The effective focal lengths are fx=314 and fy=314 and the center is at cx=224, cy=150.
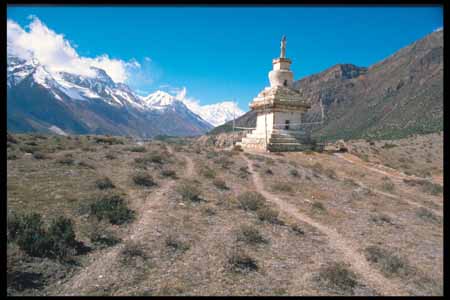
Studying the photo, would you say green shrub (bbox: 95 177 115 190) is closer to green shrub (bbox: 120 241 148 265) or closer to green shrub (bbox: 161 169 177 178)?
green shrub (bbox: 161 169 177 178)

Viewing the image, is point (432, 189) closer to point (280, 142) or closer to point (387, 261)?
point (280, 142)

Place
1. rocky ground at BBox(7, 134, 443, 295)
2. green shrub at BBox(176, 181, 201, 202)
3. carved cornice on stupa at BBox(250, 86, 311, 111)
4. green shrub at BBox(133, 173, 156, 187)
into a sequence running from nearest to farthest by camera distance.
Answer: rocky ground at BBox(7, 134, 443, 295) < green shrub at BBox(176, 181, 201, 202) < green shrub at BBox(133, 173, 156, 187) < carved cornice on stupa at BBox(250, 86, 311, 111)

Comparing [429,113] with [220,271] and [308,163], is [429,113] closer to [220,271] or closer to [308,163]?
[308,163]

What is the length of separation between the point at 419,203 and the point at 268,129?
11.1 metres

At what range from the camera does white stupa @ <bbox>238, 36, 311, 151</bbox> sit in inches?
834

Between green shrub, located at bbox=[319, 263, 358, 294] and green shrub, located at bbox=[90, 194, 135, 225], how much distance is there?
5.21 metres

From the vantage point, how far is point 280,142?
69.0 feet

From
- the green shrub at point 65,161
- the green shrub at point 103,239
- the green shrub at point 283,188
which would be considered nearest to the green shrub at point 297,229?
the green shrub at point 283,188

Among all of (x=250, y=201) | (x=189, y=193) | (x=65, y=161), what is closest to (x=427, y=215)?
(x=250, y=201)

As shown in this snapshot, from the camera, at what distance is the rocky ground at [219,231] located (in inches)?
235

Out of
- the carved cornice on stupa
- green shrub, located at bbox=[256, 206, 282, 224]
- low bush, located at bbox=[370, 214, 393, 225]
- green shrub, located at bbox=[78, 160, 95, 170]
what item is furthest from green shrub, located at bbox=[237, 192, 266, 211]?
the carved cornice on stupa

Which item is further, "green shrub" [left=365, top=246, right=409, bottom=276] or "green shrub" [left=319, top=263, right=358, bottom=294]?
"green shrub" [left=365, top=246, right=409, bottom=276]

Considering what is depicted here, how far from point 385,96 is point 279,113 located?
79.5 metres

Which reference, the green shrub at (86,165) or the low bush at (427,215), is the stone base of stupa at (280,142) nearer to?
the low bush at (427,215)
